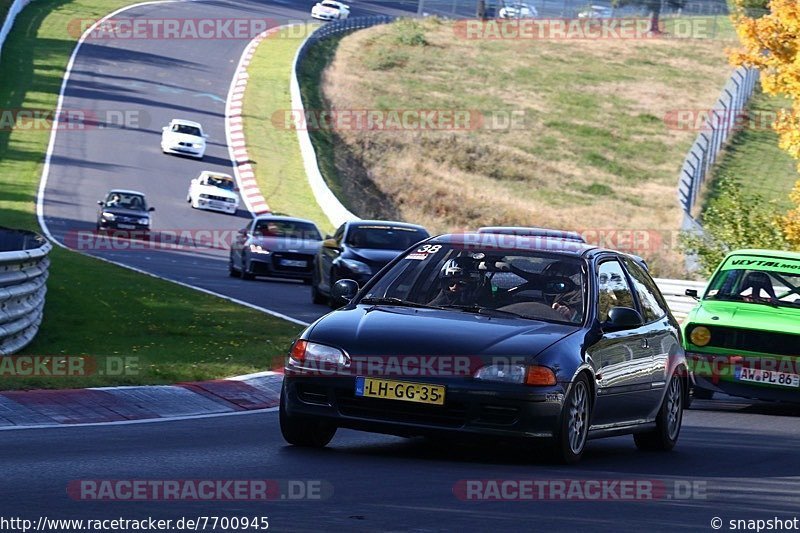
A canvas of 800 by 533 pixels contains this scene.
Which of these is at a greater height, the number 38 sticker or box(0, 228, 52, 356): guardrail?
the number 38 sticker

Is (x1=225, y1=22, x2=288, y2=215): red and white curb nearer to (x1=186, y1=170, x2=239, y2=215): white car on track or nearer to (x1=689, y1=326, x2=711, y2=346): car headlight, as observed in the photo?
(x1=186, y1=170, x2=239, y2=215): white car on track

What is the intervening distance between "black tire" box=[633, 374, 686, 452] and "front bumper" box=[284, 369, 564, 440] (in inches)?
87.5

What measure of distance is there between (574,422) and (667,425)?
78.0 inches

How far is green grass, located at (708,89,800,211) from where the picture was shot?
54.2 meters

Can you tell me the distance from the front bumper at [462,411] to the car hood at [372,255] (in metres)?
15.1

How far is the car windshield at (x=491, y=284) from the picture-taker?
10195 mm

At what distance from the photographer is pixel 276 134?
58906 mm

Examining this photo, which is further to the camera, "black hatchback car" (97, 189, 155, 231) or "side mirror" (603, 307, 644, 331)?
"black hatchback car" (97, 189, 155, 231)

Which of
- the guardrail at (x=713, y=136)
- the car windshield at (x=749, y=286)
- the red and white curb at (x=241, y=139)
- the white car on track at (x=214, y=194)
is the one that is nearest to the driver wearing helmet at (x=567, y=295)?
the car windshield at (x=749, y=286)

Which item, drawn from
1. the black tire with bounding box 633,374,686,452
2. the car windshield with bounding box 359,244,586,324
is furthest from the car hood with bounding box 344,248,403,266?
the car windshield with bounding box 359,244,586,324

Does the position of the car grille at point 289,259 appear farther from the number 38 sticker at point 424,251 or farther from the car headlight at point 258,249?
the number 38 sticker at point 424,251

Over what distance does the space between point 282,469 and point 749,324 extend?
803cm

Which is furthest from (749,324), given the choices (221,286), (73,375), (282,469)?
(221,286)

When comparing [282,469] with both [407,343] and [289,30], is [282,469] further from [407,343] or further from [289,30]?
[289,30]
